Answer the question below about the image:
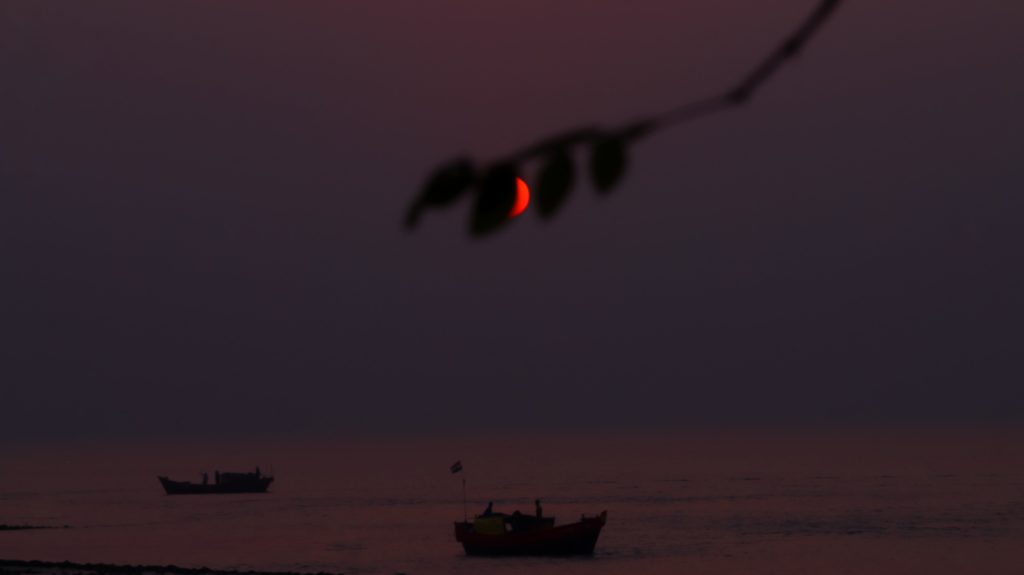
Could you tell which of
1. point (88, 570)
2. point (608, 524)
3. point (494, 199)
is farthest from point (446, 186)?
point (608, 524)

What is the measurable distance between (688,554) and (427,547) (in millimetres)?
15844

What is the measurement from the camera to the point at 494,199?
1.50 meters

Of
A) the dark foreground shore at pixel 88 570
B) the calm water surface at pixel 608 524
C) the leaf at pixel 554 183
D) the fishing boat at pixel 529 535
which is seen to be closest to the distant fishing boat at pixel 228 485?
the calm water surface at pixel 608 524

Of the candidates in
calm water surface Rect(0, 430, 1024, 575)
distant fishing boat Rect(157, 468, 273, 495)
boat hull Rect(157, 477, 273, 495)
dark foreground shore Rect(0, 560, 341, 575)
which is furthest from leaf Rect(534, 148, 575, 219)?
boat hull Rect(157, 477, 273, 495)

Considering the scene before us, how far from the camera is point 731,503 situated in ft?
387

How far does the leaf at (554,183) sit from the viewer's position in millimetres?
1505

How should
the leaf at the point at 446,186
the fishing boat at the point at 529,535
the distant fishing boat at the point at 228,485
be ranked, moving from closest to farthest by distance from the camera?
the leaf at the point at 446,186 < the fishing boat at the point at 529,535 < the distant fishing boat at the point at 228,485

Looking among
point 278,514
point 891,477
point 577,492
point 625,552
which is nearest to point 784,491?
point 577,492

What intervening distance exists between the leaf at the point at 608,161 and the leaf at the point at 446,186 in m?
0.13

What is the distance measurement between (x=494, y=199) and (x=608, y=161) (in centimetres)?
13

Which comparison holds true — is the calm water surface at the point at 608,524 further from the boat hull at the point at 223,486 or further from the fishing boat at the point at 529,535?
the boat hull at the point at 223,486

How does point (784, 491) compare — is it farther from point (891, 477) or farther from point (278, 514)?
point (278, 514)

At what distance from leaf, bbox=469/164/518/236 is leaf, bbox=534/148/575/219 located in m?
0.03

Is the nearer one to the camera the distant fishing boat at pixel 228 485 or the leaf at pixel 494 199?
the leaf at pixel 494 199
